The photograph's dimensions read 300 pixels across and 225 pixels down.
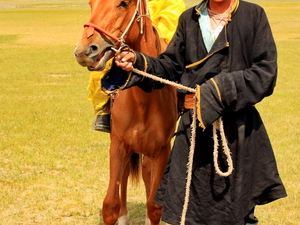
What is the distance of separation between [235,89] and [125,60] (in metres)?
0.75

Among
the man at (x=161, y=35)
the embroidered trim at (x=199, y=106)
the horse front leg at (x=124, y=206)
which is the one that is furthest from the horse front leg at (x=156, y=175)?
the embroidered trim at (x=199, y=106)

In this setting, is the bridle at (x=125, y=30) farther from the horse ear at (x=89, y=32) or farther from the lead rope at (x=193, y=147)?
the lead rope at (x=193, y=147)

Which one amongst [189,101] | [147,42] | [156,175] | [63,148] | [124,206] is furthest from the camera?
[63,148]

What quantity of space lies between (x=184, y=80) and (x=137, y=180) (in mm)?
2349

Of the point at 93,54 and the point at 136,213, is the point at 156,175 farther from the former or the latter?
the point at 93,54

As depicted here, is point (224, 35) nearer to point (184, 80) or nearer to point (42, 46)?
point (184, 80)

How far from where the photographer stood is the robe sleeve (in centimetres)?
319

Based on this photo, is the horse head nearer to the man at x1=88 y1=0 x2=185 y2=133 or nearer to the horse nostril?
the horse nostril

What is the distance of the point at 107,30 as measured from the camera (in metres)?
3.41

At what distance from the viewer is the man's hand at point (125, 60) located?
3311mm

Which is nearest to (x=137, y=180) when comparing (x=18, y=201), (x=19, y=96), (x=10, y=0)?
(x=18, y=201)

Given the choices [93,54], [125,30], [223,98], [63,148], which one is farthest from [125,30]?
[63,148]

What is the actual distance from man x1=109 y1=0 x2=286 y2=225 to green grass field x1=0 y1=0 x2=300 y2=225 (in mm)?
2074

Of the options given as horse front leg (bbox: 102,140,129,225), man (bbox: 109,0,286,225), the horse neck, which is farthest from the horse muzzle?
horse front leg (bbox: 102,140,129,225)
